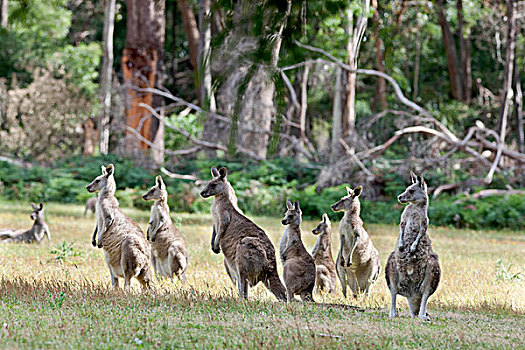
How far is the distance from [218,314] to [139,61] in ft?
62.2

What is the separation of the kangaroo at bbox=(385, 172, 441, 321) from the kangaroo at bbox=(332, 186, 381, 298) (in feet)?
3.93

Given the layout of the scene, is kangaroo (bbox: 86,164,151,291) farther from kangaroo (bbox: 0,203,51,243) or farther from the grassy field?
kangaroo (bbox: 0,203,51,243)

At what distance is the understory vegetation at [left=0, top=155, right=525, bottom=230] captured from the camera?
57.8 ft

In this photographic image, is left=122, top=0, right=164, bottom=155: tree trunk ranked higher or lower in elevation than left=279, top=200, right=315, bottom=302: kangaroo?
higher

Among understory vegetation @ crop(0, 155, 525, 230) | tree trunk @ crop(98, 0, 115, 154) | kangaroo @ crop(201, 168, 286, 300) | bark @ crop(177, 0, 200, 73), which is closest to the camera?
kangaroo @ crop(201, 168, 286, 300)

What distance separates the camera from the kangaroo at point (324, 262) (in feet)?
26.9

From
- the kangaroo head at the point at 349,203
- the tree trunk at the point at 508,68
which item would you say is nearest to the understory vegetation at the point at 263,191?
the tree trunk at the point at 508,68

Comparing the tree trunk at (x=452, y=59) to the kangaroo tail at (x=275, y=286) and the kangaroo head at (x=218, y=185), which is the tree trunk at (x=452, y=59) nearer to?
the kangaroo head at (x=218, y=185)

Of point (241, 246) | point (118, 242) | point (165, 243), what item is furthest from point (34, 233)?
point (241, 246)

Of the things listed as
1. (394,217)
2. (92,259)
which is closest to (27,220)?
(92,259)

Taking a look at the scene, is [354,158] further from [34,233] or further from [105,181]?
[105,181]

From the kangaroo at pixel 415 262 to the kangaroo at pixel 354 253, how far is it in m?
1.20

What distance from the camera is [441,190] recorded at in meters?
19.0

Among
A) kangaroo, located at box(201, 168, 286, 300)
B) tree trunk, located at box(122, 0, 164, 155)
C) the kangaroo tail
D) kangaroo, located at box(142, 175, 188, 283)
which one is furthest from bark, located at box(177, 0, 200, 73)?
the kangaroo tail
